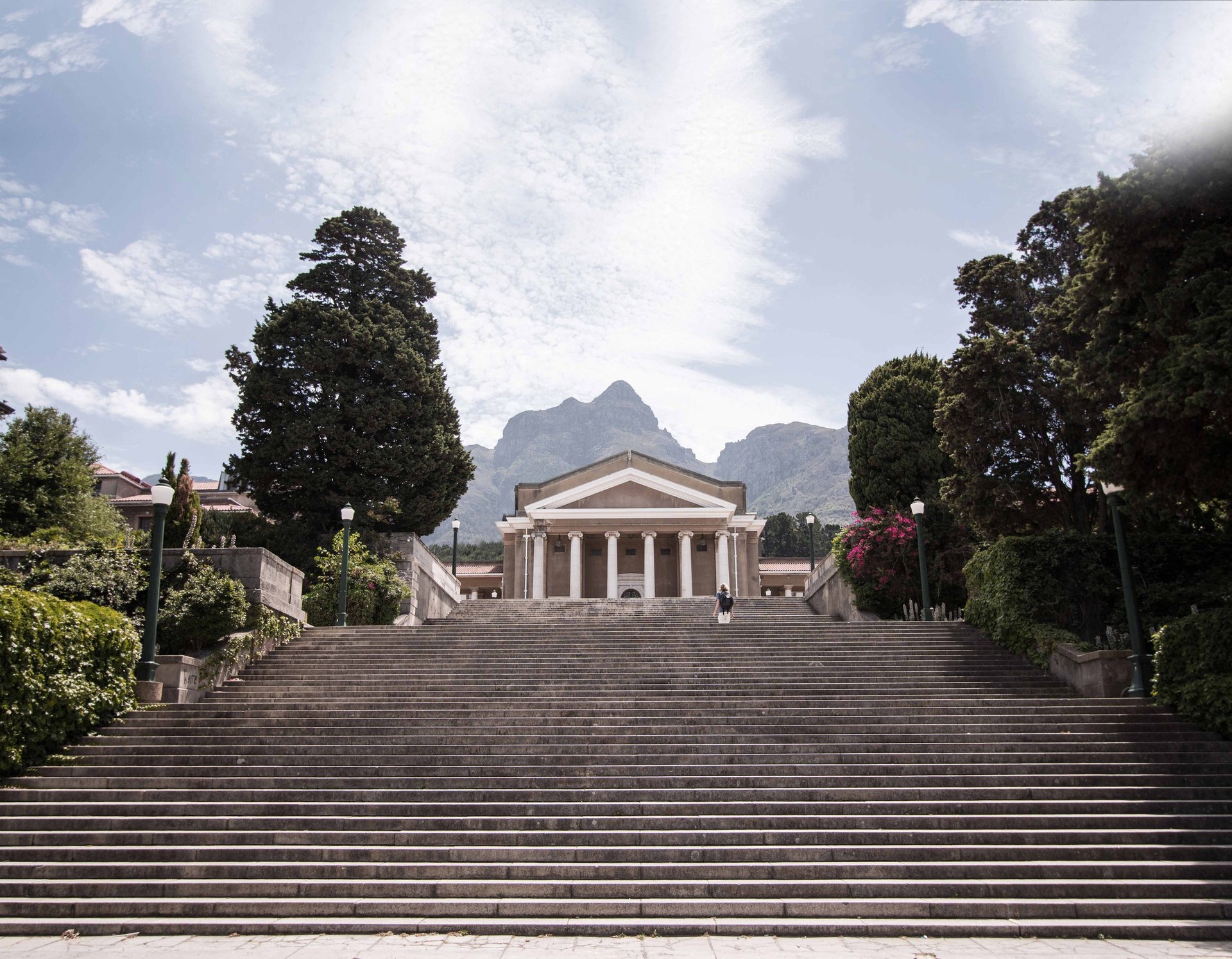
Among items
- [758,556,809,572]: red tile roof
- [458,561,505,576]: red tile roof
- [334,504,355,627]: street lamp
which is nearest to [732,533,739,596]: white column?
[758,556,809,572]: red tile roof

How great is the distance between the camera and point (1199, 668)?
12.4 metres

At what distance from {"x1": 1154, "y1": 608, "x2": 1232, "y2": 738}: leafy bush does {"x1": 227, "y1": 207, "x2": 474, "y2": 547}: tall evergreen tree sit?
1938cm

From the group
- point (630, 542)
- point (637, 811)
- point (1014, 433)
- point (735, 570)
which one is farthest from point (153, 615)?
point (735, 570)

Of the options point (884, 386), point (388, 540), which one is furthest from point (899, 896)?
point (884, 386)

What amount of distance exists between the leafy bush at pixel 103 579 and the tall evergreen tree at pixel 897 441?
18956mm

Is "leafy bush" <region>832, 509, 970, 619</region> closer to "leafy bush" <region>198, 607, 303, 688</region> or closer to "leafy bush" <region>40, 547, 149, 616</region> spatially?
"leafy bush" <region>198, 607, 303, 688</region>

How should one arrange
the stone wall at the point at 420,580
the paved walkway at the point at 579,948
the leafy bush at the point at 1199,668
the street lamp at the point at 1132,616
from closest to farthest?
the paved walkway at the point at 579,948, the leafy bush at the point at 1199,668, the street lamp at the point at 1132,616, the stone wall at the point at 420,580

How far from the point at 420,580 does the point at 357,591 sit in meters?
4.58

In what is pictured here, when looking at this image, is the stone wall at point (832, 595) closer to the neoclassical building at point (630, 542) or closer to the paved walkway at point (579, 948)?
the neoclassical building at point (630, 542)

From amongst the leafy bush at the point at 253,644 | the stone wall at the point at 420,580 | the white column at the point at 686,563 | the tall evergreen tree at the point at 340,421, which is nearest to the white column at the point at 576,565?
the white column at the point at 686,563

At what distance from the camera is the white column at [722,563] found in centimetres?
3656

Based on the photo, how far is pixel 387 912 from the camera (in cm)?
800

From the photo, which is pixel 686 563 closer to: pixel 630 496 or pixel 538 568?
pixel 630 496

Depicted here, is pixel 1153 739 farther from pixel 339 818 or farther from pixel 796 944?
pixel 339 818
